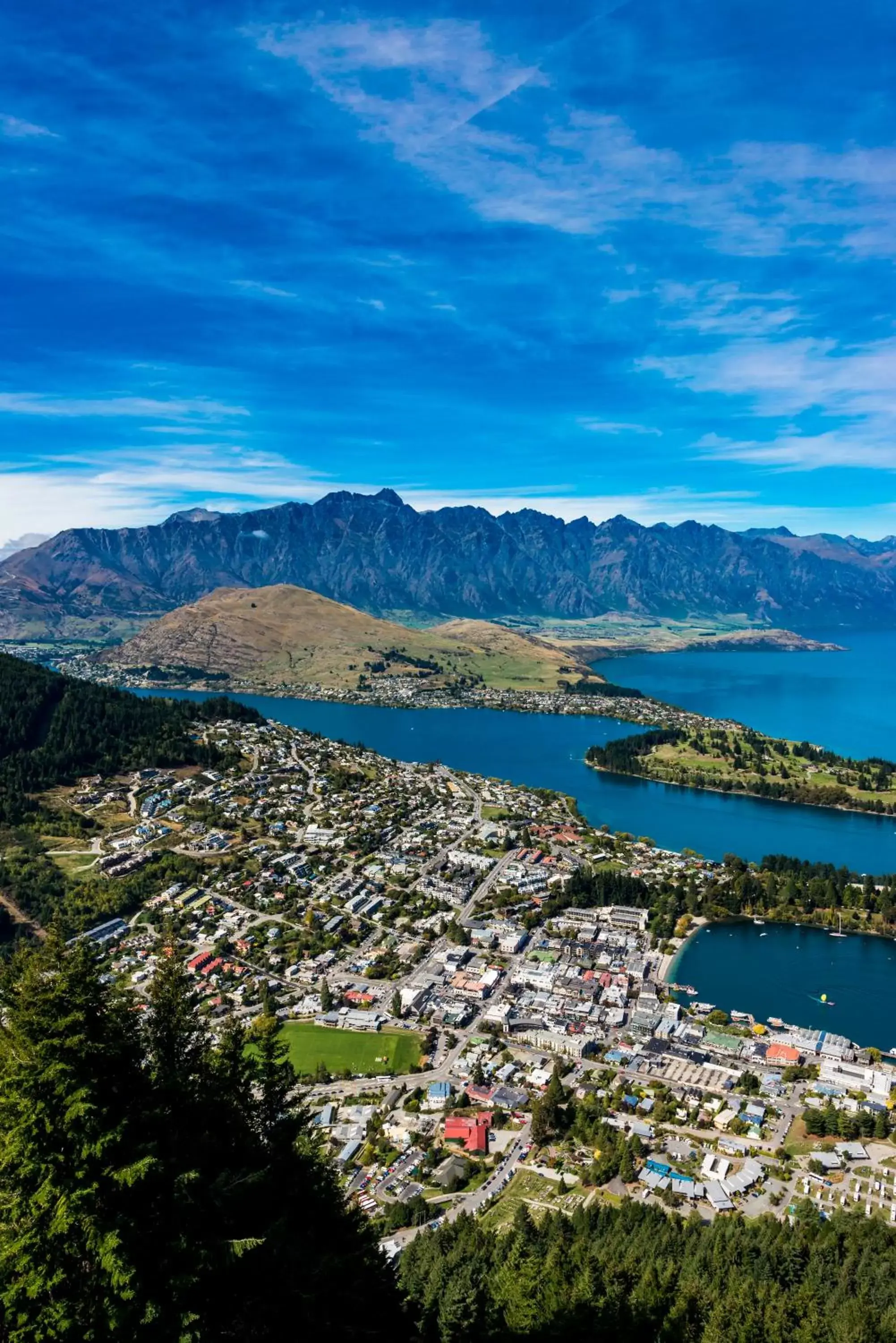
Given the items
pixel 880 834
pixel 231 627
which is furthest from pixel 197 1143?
pixel 231 627

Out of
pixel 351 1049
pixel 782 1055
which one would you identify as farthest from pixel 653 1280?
pixel 351 1049

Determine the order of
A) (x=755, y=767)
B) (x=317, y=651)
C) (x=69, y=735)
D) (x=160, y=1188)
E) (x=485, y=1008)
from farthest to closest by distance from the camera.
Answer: (x=317, y=651)
(x=755, y=767)
(x=69, y=735)
(x=485, y=1008)
(x=160, y=1188)

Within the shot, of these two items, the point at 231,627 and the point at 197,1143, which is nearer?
the point at 197,1143

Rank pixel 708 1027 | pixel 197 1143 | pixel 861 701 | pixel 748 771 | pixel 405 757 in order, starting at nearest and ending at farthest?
1. pixel 197 1143
2. pixel 708 1027
3. pixel 748 771
4. pixel 405 757
5. pixel 861 701

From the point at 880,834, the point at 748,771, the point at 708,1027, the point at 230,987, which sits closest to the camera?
the point at 708,1027

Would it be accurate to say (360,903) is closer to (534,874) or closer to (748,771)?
(534,874)

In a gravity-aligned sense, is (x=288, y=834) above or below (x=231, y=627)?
below

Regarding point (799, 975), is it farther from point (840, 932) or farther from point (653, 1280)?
point (653, 1280)
